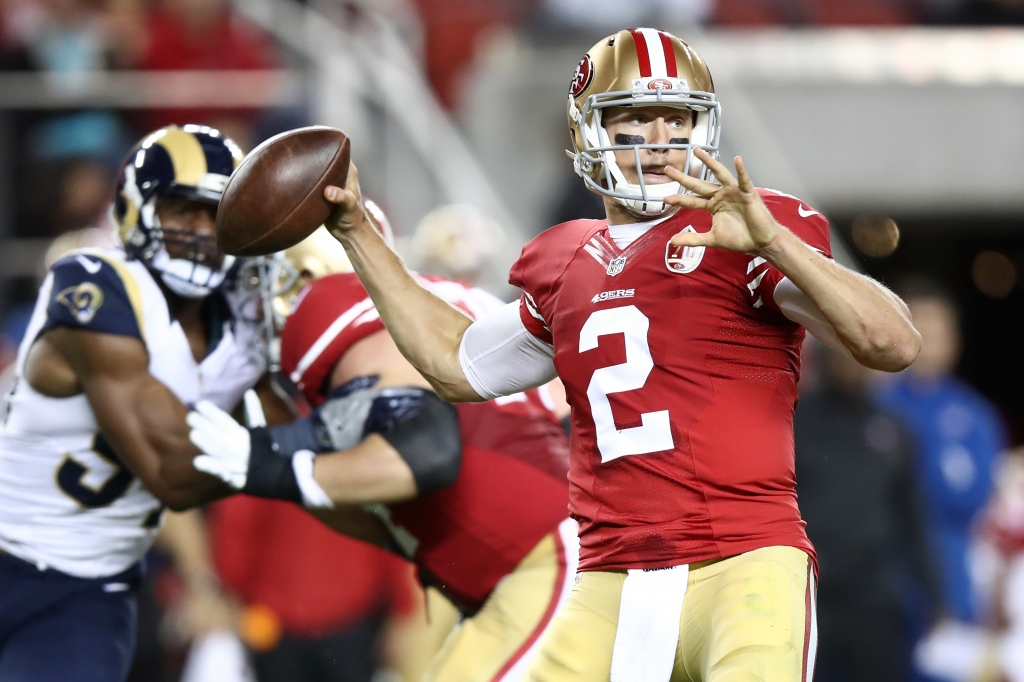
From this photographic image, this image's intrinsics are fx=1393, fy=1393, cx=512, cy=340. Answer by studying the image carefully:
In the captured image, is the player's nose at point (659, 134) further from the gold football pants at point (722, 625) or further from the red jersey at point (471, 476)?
the red jersey at point (471, 476)

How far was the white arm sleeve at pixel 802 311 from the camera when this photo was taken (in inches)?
102

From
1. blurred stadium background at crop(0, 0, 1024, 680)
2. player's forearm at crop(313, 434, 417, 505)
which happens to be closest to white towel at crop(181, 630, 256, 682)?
blurred stadium background at crop(0, 0, 1024, 680)

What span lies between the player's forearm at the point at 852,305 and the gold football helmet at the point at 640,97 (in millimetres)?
361

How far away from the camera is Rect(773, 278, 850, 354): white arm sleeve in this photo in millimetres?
2600

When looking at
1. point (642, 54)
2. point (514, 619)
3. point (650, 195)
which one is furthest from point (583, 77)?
point (514, 619)

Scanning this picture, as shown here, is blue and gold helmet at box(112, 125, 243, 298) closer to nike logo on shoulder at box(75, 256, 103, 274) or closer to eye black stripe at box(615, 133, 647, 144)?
nike logo on shoulder at box(75, 256, 103, 274)

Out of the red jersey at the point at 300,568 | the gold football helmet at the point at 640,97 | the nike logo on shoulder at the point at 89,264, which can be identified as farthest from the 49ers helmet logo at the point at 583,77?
the red jersey at the point at 300,568

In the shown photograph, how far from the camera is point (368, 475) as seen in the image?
3.47 m

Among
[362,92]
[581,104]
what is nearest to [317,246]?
[581,104]

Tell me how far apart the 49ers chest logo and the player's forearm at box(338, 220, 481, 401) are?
2.03 ft

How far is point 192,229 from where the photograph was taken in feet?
12.4

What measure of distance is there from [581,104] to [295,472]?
1.19 meters

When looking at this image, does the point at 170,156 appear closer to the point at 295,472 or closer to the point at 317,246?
the point at 317,246

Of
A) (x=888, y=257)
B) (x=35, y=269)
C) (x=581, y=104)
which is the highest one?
(x=581, y=104)
